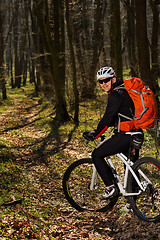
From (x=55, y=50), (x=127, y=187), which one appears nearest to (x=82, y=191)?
(x=127, y=187)

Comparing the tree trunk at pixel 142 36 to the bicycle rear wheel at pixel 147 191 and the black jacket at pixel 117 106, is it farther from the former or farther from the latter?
the bicycle rear wheel at pixel 147 191

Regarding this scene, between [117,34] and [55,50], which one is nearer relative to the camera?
[117,34]

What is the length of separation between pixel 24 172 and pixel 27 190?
4.91ft

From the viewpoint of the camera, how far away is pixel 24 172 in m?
7.87

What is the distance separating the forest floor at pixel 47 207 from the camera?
450cm

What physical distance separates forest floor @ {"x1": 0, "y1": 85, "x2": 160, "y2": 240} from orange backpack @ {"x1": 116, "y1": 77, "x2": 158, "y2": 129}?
166 cm

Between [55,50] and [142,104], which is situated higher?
[55,50]

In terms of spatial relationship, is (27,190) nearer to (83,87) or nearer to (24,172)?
(24,172)

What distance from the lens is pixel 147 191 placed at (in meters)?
4.48

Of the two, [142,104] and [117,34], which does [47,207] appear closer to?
[142,104]

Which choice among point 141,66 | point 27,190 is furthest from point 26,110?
point 27,190

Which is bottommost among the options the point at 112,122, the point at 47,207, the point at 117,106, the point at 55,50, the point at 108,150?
the point at 47,207

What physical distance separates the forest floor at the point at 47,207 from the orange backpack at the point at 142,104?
65.4 inches

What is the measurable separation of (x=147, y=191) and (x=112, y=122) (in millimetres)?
1245
